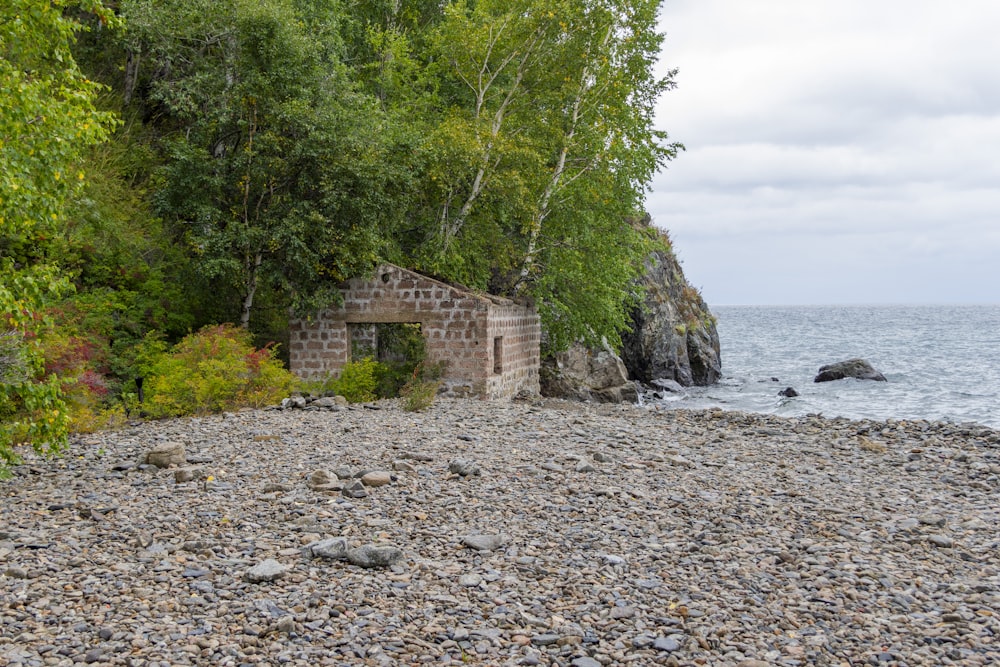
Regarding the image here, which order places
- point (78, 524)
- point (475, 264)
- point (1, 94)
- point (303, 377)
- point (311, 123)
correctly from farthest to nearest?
1. point (475, 264)
2. point (303, 377)
3. point (311, 123)
4. point (1, 94)
5. point (78, 524)

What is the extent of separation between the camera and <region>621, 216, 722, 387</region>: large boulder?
1528 inches

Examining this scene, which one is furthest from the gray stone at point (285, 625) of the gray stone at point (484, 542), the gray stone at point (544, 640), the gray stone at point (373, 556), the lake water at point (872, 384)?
the lake water at point (872, 384)

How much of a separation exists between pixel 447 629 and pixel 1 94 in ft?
26.1

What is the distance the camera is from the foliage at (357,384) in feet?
66.4

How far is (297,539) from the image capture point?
8.36 m

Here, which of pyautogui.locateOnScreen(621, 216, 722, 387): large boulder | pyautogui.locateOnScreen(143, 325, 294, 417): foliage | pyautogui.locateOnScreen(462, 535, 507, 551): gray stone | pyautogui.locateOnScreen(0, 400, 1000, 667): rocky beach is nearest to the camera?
pyautogui.locateOnScreen(0, 400, 1000, 667): rocky beach

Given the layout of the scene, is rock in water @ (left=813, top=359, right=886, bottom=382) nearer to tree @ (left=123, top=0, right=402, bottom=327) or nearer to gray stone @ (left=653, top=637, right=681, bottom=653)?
tree @ (left=123, top=0, right=402, bottom=327)

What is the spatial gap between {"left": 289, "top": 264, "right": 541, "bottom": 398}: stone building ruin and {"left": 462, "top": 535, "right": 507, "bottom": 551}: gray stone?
40.3 feet

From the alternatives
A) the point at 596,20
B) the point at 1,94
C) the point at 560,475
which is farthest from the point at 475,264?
the point at 1,94

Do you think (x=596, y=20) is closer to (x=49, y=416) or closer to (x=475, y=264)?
(x=475, y=264)

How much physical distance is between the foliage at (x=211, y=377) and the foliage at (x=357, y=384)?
156cm

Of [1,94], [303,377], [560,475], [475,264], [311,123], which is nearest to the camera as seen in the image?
[1,94]

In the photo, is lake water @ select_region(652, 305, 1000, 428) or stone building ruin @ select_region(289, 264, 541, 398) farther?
lake water @ select_region(652, 305, 1000, 428)

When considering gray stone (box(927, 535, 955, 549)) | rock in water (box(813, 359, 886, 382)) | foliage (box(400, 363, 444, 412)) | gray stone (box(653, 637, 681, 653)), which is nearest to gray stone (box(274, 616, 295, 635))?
gray stone (box(653, 637, 681, 653))
